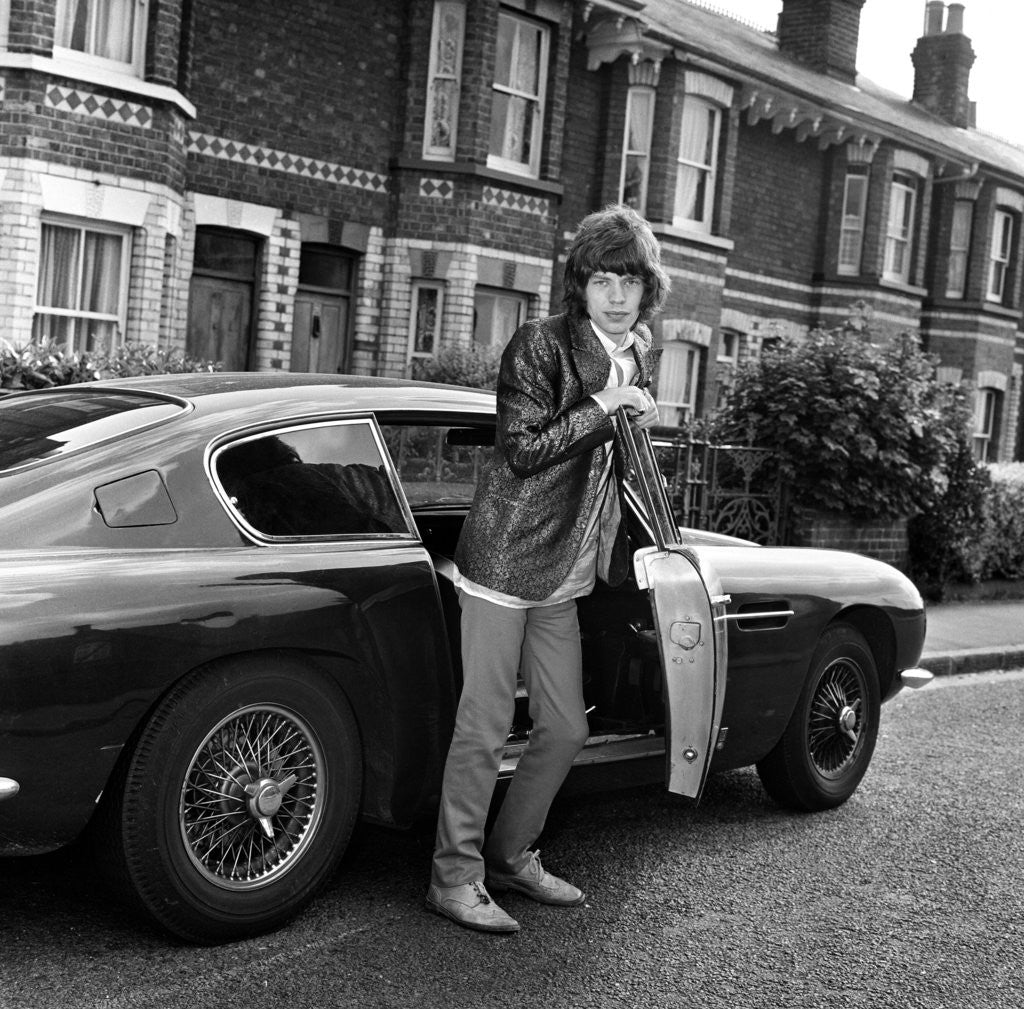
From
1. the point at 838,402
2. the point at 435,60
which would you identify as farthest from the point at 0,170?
the point at 838,402

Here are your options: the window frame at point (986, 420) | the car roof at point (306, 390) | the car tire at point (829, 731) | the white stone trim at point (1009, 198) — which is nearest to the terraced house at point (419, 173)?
the white stone trim at point (1009, 198)

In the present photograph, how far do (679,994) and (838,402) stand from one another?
347 inches

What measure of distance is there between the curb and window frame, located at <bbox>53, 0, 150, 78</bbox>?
31.7 ft

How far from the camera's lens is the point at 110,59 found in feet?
45.6

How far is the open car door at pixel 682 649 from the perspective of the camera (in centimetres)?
402

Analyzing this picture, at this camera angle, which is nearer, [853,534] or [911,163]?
[853,534]

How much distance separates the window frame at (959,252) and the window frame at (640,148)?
938cm

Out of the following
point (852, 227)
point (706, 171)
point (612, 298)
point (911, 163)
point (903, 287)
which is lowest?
point (612, 298)

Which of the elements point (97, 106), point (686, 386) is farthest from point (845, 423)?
point (686, 386)

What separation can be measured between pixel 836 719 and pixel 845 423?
6513mm

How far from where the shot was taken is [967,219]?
89.7 feet

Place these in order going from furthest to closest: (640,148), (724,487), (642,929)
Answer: (640,148)
(724,487)
(642,929)

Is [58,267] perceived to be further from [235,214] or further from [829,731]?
[829,731]

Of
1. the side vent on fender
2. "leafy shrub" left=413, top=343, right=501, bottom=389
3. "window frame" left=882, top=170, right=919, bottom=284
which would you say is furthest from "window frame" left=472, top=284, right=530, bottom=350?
the side vent on fender
